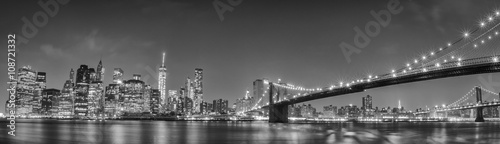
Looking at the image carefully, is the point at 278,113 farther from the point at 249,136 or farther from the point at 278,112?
the point at 249,136

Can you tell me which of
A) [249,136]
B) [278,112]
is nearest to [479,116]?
[278,112]

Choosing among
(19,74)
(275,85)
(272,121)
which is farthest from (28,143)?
(19,74)

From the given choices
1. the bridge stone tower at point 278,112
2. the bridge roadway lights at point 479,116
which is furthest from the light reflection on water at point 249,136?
the bridge roadway lights at point 479,116

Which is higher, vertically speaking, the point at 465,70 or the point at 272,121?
the point at 465,70

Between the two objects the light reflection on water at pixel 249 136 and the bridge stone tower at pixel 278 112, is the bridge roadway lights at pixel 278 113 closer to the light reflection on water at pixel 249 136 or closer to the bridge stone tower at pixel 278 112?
the bridge stone tower at pixel 278 112

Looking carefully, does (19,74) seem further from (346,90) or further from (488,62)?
(488,62)

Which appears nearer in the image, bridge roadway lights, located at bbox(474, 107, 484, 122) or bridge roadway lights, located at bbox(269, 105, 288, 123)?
bridge roadway lights, located at bbox(269, 105, 288, 123)

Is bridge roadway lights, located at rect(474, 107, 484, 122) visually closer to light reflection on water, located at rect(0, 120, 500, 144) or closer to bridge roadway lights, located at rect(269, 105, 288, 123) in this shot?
bridge roadway lights, located at rect(269, 105, 288, 123)

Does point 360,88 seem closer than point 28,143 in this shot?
No

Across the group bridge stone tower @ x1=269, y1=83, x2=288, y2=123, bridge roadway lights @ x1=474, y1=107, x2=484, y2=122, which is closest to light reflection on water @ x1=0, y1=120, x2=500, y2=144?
bridge stone tower @ x1=269, y1=83, x2=288, y2=123

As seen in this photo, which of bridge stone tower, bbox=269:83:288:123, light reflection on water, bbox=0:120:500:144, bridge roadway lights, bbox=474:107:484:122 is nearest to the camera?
light reflection on water, bbox=0:120:500:144

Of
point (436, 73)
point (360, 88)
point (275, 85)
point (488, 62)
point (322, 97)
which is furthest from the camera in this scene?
point (275, 85)
